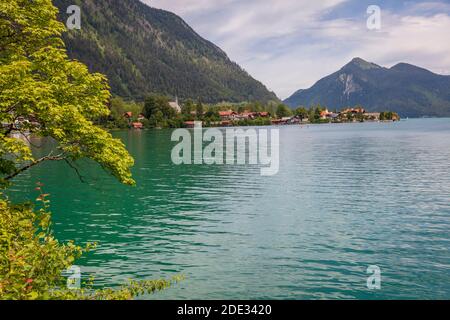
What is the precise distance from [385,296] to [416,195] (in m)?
33.5

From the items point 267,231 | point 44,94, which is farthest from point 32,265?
point 267,231

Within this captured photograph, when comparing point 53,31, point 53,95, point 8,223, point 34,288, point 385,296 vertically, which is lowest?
point 385,296

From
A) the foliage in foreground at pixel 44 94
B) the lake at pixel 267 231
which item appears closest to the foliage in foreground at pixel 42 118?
the foliage in foreground at pixel 44 94

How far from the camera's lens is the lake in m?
26.8

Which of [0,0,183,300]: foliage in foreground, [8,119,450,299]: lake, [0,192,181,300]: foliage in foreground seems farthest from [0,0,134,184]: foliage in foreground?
[8,119,450,299]: lake

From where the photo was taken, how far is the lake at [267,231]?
2683 centimetres

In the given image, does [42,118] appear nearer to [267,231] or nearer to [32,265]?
[32,265]

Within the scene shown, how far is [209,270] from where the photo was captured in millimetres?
29016

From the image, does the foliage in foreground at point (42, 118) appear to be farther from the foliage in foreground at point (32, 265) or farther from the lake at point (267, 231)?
the lake at point (267, 231)

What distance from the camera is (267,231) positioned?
3897cm

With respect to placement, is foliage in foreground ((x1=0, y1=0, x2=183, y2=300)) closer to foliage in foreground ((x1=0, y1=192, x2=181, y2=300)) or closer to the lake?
foliage in foreground ((x1=0, y1=192, x2=181, y2=300))

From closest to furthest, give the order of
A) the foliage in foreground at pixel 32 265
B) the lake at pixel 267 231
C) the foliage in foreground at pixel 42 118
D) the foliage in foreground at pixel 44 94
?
the foliage in foreground at pixel 32 265 < the foliage in foreground at pixel 42 118 < the foliage in foreground at pixel 44 94 < the lake at pixel 267 231
